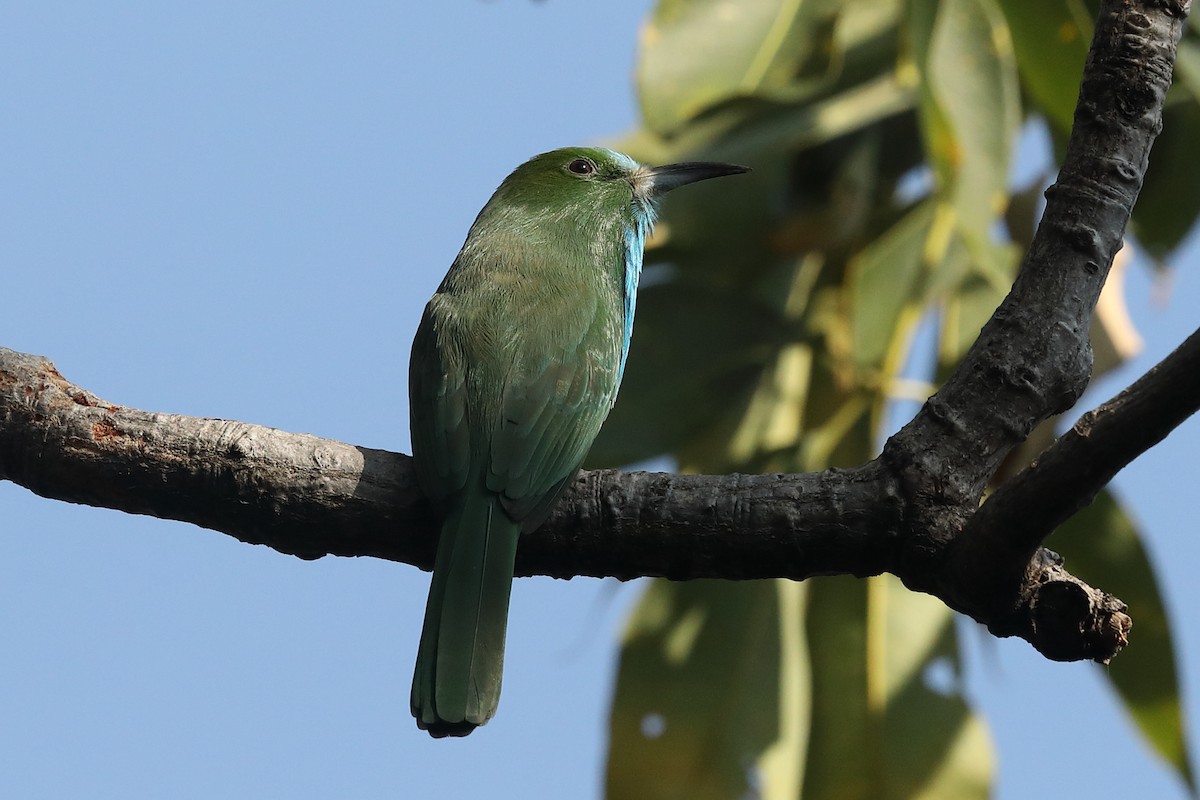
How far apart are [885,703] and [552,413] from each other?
220cm

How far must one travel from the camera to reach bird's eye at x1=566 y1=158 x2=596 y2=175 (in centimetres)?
454

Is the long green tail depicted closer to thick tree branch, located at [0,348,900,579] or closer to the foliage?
thick tree branch, located at [0,348,900,579]

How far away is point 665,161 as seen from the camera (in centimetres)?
494

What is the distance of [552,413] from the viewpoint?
327 cm

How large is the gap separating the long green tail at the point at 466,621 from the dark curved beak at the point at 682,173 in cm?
189

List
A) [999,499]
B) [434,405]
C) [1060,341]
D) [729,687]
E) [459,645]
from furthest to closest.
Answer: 1. [729,687]
2. [434,405]
3. [459,645]
4. [1060,341]
5. [999,499]

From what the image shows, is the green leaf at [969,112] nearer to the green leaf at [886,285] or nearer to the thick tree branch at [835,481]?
the green leaf at [886,285]

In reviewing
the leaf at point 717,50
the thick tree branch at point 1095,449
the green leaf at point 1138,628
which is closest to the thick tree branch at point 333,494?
the thick tree branch at point 1095,449

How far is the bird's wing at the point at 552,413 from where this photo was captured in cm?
298

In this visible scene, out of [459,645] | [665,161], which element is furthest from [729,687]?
[459,645]

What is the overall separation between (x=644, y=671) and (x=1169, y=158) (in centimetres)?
268

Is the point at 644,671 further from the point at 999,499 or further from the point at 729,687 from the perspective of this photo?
the point at 999,499

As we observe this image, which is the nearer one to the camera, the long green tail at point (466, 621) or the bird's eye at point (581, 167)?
the long green tail at point (466, 621)

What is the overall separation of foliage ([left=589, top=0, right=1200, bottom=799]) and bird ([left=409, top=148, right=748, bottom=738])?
0.65 meters
